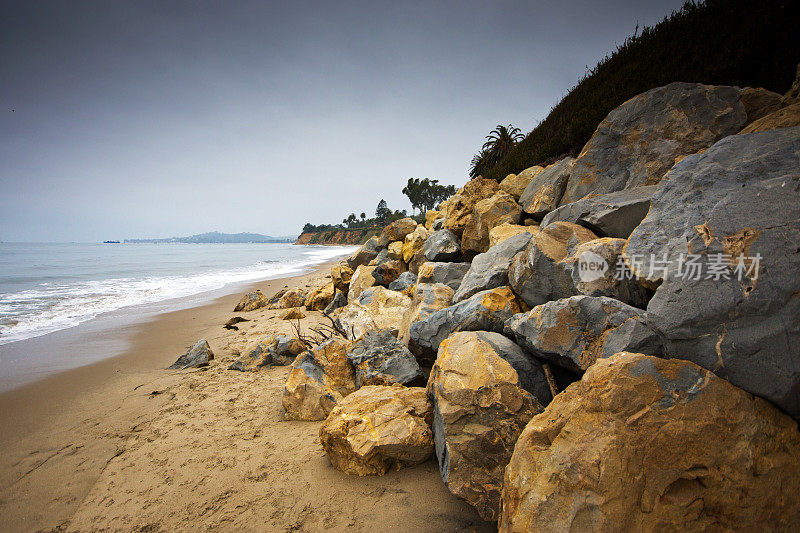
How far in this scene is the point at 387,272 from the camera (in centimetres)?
873

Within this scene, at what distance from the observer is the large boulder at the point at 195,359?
5707 millimetres

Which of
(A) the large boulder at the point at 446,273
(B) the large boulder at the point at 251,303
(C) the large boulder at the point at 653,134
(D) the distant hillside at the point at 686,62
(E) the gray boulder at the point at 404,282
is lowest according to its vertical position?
(B) the large boulder at the point at 251,303

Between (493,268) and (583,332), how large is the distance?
6.67 feet

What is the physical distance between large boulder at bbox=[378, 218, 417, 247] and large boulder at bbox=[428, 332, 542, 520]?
793cm

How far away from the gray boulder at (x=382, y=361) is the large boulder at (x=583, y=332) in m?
1.46

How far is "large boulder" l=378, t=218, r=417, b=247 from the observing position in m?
10.4

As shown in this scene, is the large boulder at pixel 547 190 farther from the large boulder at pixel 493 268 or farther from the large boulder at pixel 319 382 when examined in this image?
the large boulder at pixel 319 382

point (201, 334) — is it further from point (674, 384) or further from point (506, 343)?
point (674, 384)

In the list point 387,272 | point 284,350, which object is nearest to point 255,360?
point 284,350

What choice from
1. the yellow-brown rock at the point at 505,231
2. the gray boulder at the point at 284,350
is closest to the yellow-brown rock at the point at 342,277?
the gray boulder at the point at 284,350

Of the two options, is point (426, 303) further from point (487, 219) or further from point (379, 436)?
point (487, 219)

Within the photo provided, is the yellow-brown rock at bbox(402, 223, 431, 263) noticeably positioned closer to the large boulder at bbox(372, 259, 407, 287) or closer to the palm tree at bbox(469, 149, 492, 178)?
the large boulder at bbox(372, 259, 407, 287)

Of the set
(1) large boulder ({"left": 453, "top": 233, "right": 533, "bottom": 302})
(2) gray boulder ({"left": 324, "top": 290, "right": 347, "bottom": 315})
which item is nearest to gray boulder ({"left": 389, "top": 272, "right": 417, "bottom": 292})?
(2) gray boulder ({"left": 324, "top": 290, "right": 347, "bottom": 315})

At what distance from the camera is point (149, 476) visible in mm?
3047
